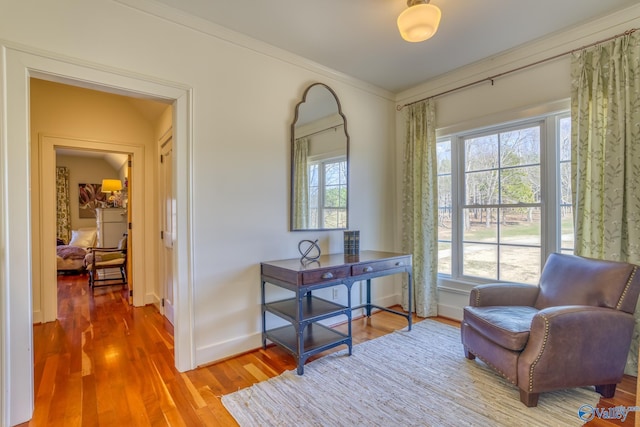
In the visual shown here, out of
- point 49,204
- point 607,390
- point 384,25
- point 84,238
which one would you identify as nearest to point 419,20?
point 384,25

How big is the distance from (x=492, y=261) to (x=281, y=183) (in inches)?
89.9

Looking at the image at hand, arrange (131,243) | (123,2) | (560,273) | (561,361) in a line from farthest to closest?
(131,243) < (560,273) < (123,2) < (561,361)

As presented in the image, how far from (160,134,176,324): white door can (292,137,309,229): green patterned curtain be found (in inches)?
53.0

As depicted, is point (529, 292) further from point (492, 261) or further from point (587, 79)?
point (587, 79)

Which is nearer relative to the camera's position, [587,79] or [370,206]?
[587,79]

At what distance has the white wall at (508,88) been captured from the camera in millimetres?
2457

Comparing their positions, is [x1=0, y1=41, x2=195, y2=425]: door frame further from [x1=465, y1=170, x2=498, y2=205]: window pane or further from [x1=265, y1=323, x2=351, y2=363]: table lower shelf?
[x1=465, y1=170, x2=498, y2=205]: window pane

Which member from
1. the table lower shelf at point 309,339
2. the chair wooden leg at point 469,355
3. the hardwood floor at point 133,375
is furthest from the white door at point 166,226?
the chair wooden leg at point 469,355

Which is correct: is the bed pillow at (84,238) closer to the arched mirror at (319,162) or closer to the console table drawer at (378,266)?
the arched mirror at (319,162)

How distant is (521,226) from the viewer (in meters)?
2.95

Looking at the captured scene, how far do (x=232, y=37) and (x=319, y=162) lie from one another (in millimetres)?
1328

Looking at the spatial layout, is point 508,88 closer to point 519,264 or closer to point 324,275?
point 519,264

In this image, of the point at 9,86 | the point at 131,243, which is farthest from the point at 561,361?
the point at 131,243

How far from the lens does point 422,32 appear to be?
6.40ft
